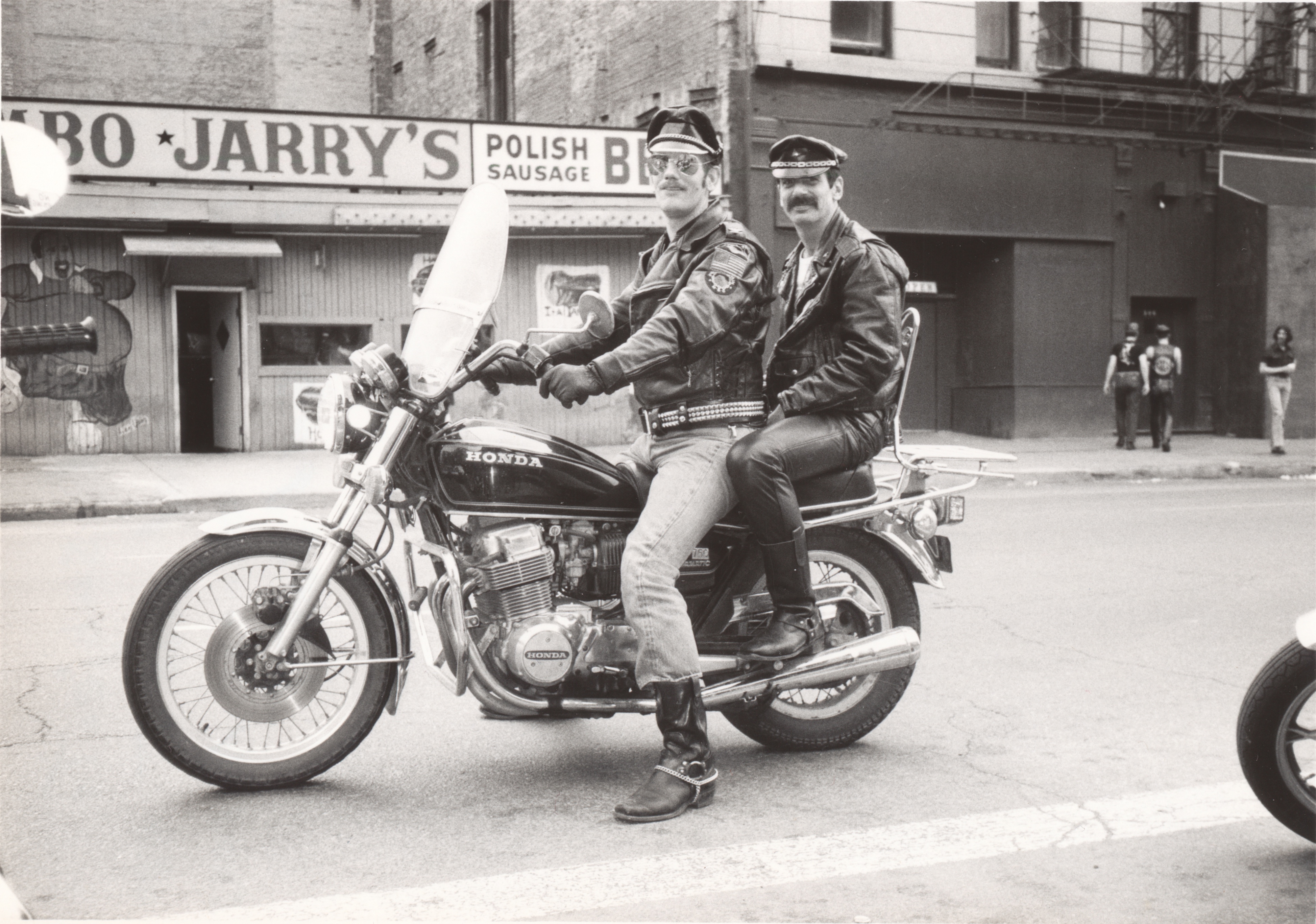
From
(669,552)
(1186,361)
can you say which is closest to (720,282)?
(669,552)

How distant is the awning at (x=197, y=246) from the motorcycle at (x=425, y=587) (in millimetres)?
13982

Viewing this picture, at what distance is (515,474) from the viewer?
13.0ft

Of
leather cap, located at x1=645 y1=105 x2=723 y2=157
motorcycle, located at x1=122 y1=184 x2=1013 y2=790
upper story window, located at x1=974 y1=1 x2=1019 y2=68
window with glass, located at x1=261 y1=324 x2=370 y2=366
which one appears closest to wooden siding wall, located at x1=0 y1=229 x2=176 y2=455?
window with glass, located at x1=261 y1=324 x2=370 y2=366

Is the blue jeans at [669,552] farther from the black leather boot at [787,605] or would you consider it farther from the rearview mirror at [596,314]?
the rearview mirror at [596,314]

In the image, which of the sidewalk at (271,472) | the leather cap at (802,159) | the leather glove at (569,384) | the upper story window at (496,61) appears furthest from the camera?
the upper story window at (496,61)

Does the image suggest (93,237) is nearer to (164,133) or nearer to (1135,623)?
(164,133)

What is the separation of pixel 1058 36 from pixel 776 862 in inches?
768

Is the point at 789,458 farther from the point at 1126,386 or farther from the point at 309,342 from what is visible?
the point at 1126,386

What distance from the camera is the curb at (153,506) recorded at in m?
12.0

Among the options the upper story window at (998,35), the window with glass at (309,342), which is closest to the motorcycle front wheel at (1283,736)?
the window with glass at (309,342)

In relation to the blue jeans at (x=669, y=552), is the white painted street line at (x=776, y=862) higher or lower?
lower

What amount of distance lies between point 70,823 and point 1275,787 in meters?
3.32

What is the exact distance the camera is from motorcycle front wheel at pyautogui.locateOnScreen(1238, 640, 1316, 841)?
11.3 feet

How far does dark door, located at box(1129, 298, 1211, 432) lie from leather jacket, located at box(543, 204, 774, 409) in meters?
20.0
